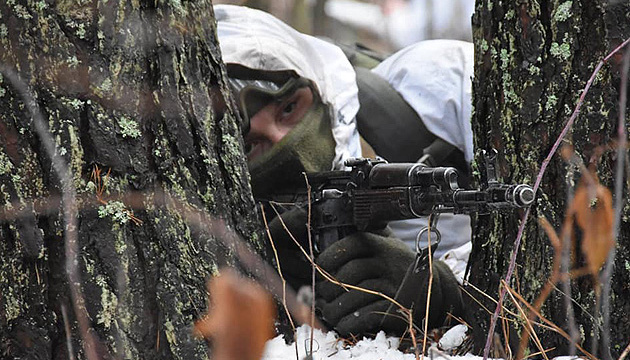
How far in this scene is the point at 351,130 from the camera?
2365 millimetres

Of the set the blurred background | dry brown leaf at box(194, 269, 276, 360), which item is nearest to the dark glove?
dry brown leaf at box(194, 269, 276, 360)

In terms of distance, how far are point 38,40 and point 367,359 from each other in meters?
0.87

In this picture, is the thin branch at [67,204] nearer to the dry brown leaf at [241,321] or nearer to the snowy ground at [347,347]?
the snowy ground at [347,347]

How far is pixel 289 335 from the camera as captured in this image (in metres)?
1.50

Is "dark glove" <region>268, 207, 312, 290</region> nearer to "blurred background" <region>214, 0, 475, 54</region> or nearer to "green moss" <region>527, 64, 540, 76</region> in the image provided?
"green moss" <region>527, 64, 540, 76</region>

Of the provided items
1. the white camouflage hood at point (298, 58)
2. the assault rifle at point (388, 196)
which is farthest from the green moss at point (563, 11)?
the white camouflage hood at point (298, 58)

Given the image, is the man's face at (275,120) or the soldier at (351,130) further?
the man's face at (275,120)

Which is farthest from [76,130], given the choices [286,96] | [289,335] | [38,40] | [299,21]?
[299,21]

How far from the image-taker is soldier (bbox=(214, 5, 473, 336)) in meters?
1.78

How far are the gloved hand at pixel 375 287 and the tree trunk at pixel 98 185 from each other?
564mm

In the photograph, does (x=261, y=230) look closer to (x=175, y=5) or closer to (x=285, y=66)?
(x=175, y=5)

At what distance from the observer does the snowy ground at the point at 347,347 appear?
1.41 m

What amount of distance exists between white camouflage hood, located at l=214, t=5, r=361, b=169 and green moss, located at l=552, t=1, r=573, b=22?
41.4 inches

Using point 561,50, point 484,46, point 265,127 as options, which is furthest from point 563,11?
point 265,127
